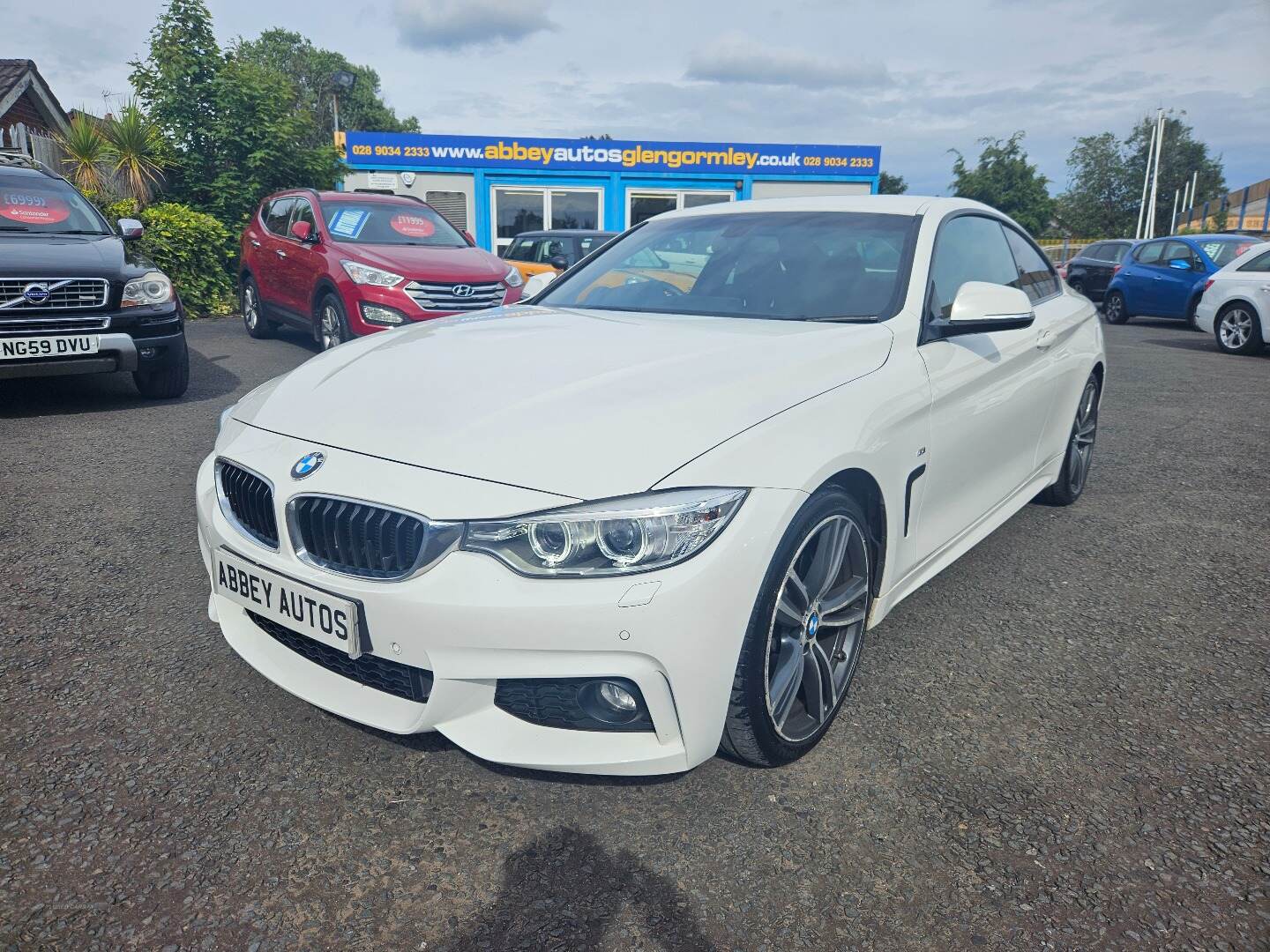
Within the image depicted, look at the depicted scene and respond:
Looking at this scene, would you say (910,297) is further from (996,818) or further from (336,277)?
(336,277)

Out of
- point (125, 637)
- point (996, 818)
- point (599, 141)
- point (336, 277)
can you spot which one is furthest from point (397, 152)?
point (996, 818)

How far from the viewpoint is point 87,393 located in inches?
295

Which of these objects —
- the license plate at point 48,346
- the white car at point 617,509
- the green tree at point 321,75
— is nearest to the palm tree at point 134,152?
the license plate at point 48,346

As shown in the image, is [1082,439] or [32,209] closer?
[1082,439]

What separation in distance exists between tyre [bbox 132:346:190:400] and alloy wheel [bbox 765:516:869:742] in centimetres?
609

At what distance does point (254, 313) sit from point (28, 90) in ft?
50.6

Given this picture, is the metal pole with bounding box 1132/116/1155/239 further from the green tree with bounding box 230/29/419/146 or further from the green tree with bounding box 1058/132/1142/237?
the green tree with bounding box 230/29/419/146

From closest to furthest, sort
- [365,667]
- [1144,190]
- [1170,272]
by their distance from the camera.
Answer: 1. [365,667]
2. [1170,272]
3. [1144,190]

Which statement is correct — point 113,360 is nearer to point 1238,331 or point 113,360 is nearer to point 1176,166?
point 1238,331

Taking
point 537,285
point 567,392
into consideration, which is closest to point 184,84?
point 537,285

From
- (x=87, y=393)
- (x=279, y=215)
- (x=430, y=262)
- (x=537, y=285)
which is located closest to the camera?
(x=537, y=285)

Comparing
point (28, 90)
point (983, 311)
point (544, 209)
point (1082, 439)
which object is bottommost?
point (1082, 439)

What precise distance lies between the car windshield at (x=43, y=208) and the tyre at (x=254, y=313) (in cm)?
315

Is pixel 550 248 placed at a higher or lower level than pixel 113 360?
higher
